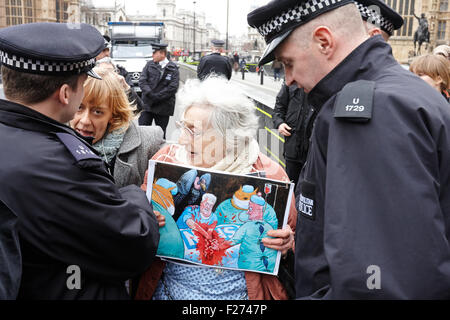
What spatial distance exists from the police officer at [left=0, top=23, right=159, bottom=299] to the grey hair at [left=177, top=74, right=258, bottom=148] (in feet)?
2.40

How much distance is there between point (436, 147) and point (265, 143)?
844 cm

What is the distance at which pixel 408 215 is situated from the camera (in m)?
1.08

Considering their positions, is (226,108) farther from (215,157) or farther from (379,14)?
(379,14)

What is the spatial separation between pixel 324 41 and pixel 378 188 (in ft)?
1.89

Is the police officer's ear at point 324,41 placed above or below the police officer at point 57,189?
above

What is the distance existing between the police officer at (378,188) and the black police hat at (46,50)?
3.07 ft

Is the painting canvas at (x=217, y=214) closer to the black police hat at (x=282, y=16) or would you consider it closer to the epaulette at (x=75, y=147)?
the epaulette at (x=75, y=147)

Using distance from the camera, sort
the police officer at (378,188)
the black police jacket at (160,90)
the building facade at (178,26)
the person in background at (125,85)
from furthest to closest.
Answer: the building facade at (178,26) < the black police jacket at (160,90) < the person in background at (125,85) < the police officer at (378,188)

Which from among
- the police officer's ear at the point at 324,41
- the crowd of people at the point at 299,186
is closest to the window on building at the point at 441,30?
the crowd of people at the point at 299,186

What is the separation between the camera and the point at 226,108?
2229 millimetres

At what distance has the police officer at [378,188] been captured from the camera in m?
1.09

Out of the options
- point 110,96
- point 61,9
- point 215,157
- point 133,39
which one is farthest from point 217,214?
point 61,9
